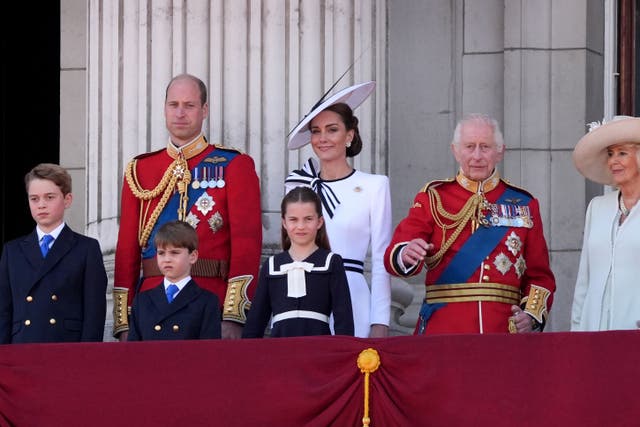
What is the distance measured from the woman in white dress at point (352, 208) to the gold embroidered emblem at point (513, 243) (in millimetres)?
514

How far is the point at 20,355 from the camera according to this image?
7078mm

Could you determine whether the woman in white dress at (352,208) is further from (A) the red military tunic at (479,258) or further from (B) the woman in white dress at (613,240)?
(B) the woman in white dress at (613,240)

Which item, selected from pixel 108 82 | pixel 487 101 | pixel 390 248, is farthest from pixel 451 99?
pixel 390 248

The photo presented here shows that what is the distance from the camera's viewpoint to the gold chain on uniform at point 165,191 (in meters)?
8.24

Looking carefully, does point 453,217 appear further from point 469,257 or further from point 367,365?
point 367,365

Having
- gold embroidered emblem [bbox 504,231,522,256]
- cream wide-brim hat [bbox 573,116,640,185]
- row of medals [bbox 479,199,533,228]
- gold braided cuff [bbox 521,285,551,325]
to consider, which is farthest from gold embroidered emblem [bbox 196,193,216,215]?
cream wide-brim hat [bbox 573,116,640,185]

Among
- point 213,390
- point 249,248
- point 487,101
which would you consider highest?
point 487,101

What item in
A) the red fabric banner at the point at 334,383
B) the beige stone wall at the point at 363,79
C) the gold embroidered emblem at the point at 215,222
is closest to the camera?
the red fabric banner at the point at 334,383

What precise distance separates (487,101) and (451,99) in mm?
193

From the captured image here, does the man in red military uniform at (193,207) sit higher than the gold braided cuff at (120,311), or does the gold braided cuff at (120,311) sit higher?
the man in red military uniform at (193,207)

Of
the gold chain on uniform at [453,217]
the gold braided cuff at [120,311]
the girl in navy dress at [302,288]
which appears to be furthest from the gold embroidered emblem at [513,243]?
the gold braided cuff at [120,311]

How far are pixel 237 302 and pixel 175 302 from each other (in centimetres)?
38

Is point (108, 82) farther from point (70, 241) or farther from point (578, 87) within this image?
point (578, 87)

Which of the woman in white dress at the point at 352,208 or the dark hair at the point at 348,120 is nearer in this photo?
the woman in white dress at the point at 352,208
